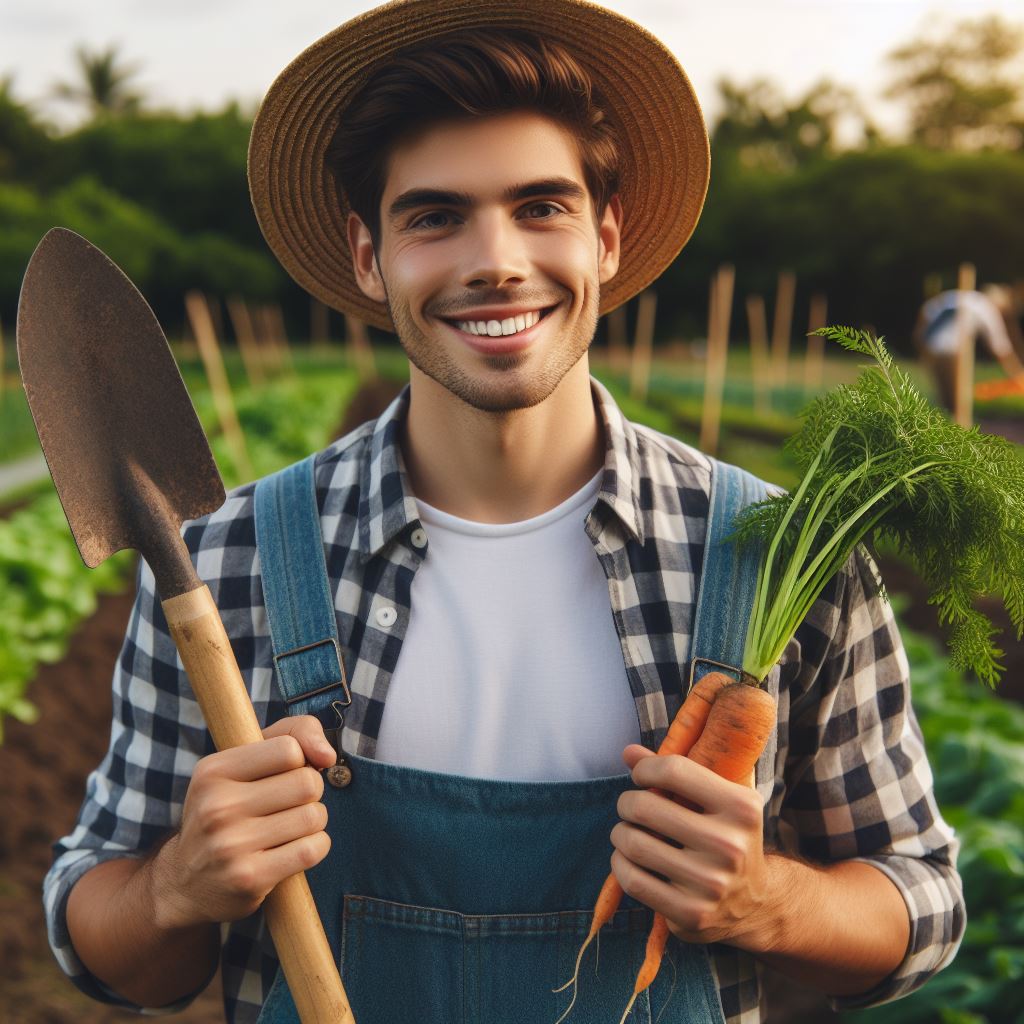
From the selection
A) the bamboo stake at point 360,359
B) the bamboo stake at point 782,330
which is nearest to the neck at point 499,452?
the bamboo stake at point 782,330

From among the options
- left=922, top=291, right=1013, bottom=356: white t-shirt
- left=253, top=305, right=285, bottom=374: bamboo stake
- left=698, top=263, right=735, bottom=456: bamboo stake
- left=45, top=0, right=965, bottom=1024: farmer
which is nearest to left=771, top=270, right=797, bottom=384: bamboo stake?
left=698, top=263, right=735, bottom=456: bamboo stake

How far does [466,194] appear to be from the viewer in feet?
5.64

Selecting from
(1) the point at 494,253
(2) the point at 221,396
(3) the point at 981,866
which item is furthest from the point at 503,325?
(2) the point at 221,396

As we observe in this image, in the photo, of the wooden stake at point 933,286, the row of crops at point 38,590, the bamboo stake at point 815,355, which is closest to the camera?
the row of crops at point 38,590

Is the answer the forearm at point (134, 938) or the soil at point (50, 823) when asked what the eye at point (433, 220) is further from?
the soil at point (50, 823)

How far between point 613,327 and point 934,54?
23262 mm

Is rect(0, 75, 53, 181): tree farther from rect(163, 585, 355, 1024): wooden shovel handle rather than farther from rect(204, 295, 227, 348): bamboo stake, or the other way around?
rect(163, 585, 355, 1024): wooden shovel handle

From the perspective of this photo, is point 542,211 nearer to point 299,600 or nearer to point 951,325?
point 299,600

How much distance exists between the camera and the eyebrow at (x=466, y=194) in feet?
5.65

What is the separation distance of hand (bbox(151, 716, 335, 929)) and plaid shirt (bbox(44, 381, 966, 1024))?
239mm

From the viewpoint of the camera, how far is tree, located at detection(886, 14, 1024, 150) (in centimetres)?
4456

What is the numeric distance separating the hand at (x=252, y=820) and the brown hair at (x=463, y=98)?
922 mm

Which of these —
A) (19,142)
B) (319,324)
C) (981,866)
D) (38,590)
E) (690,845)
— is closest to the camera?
(690,845)

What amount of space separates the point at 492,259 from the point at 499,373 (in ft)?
0.55
